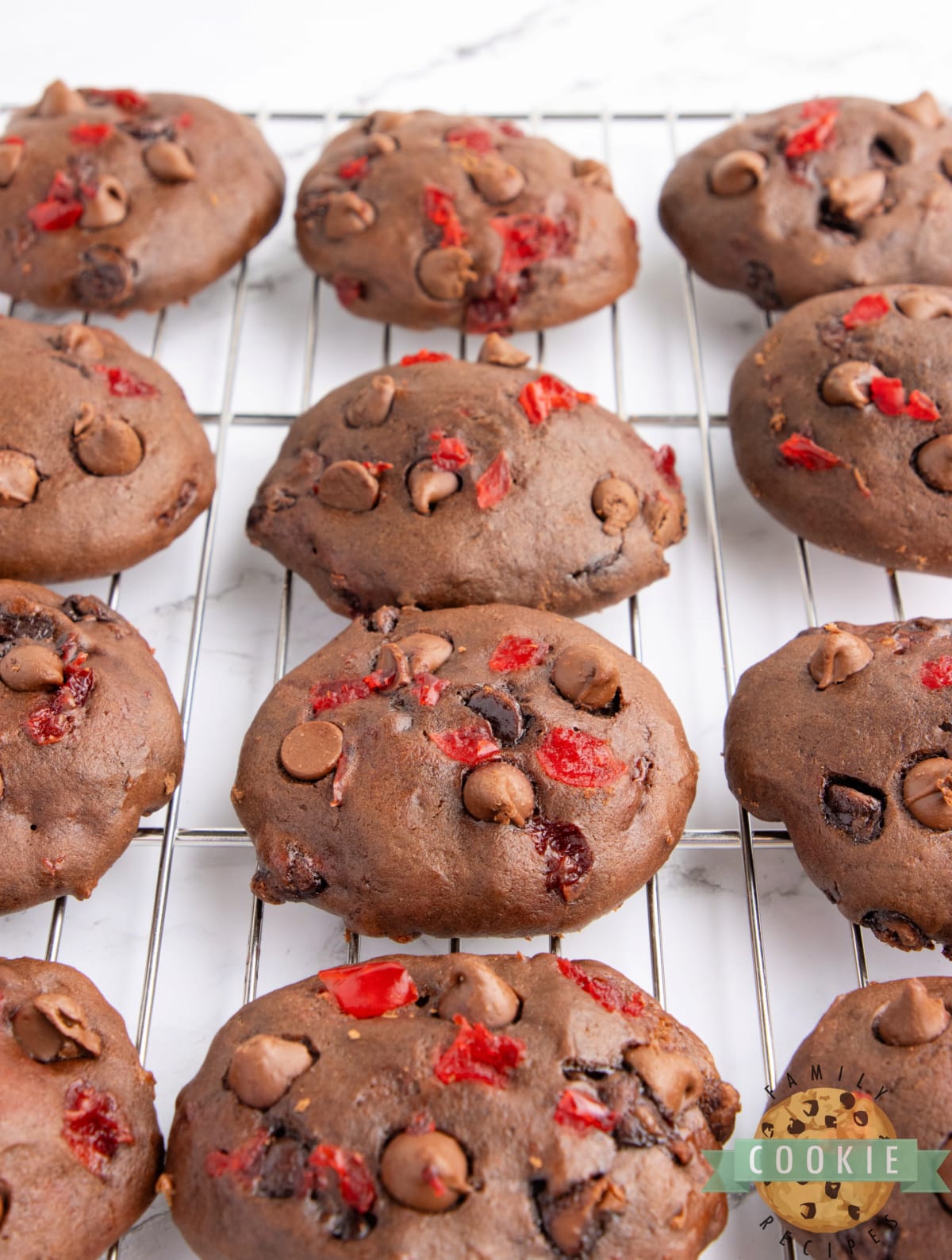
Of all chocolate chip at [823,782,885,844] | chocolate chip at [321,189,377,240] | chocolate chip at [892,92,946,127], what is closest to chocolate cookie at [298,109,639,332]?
chocolate chip at [321,189,377,240]

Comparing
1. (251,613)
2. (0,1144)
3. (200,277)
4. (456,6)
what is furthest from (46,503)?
(456,6)

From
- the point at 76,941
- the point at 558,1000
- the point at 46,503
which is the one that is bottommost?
the point at 76,941

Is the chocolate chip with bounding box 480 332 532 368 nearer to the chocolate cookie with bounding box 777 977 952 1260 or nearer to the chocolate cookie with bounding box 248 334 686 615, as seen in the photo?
the chocolate cookie with bounding box 248 334 686 615

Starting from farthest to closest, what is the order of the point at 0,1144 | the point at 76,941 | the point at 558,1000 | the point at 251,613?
1. the point at 251,613
2. the point at 76,941
3. the point at 558,1000
4. the point at 0,1144

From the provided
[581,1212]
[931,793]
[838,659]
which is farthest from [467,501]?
[581,1212]

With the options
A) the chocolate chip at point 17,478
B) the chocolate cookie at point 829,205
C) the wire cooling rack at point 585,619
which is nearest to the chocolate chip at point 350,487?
the wire cooling rack at point 585,619

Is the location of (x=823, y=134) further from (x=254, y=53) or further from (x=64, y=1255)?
(x=64, y=1255)
